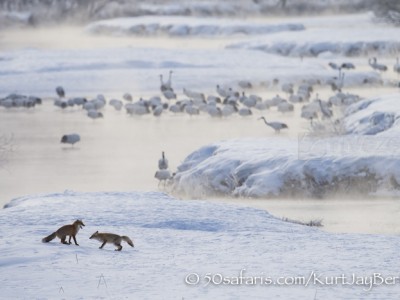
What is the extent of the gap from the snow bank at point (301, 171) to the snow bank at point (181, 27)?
1622 inches

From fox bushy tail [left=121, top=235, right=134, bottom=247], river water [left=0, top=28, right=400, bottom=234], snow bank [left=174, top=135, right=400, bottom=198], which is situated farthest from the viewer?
snow bank [left=174, top=135, right=400, bottom=198]

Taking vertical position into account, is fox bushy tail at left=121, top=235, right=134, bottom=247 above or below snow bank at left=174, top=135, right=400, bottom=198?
above

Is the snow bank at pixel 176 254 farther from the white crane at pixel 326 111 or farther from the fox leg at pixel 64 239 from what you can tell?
the white crane at pixel 326 111

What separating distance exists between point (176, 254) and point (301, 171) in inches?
256

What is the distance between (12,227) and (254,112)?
18.3 meters

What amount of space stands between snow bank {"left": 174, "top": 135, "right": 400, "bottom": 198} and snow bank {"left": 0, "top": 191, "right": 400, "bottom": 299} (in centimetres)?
323

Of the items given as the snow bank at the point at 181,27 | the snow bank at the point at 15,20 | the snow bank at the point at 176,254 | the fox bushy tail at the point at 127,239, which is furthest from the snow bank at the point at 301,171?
the snow bank at the point at 15,20

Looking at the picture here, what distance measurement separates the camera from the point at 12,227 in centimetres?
1055

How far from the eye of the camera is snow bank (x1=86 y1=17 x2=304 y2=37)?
191 ft

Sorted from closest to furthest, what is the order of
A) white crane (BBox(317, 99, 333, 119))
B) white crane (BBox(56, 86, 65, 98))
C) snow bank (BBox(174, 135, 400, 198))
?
snow bank (BBox(174, 135, 400, 198)) → white crane (BBox(317, 99, 333, 119)) → white crane (BBox(56, 86, 65, 98))

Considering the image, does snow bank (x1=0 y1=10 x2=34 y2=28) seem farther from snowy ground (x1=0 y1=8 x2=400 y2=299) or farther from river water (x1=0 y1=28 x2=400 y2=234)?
river water (x1=0 y1=28 x2=400 y2=234)

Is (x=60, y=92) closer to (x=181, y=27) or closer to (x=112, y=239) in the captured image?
(x=112, y=239)

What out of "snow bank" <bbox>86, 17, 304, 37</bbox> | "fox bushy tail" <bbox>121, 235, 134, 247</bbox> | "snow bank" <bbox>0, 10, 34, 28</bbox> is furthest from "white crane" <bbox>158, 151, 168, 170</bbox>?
"snow bank" <bbox>0, 10, 34, 28</bbox>

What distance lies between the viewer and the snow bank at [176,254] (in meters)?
7.83
